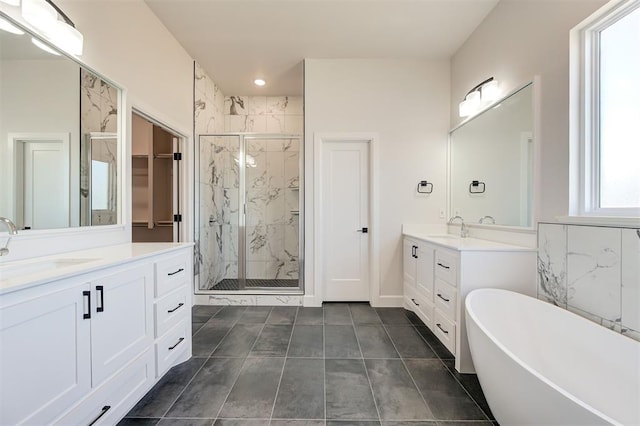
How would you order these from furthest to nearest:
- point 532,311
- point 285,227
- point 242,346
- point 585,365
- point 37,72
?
point 285,227, point 242,346, point 532,311, point 37,72, point 585,365

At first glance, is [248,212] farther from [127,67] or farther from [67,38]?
[67,38]

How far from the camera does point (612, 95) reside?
1438 millimetres

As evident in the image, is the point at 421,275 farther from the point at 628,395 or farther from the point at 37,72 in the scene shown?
the point at 37,72

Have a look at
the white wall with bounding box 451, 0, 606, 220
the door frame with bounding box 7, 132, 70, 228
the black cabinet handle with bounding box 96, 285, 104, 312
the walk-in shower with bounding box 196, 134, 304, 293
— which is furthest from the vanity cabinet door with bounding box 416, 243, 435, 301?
the door frame with bounding box 7, 132, 70, 228

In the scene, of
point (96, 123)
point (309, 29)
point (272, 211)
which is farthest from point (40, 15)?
point (272, 211)

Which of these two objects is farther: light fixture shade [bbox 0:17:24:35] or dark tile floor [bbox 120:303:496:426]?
dark tile floor [bbox 120:303:496:426]

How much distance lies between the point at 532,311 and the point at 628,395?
1.64 ft

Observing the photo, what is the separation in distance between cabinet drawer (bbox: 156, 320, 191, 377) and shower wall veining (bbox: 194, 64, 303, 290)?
1.52 m

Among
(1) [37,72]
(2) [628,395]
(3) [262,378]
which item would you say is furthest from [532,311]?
(1) [37,72]

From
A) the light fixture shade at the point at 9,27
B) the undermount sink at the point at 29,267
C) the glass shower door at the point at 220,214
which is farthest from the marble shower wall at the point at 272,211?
the light fixture shade at the point at 9,27

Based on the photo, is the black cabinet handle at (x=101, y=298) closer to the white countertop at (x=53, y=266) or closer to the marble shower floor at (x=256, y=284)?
the white countertop at (x=53, y=266)

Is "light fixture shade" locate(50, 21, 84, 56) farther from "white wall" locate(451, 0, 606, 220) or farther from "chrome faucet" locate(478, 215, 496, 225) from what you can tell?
"chrome faucet" locate(478, 215, 496, 225)

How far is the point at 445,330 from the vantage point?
2.04 metres

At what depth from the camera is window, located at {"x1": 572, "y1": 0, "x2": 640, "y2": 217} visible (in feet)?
4.36
